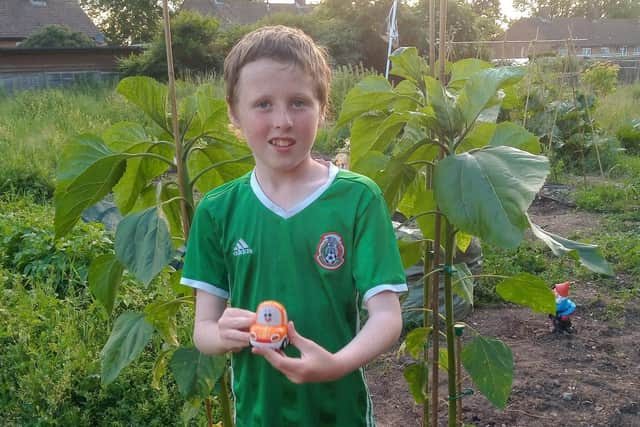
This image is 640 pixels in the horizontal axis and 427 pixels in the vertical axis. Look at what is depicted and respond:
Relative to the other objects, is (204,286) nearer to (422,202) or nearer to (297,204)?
(297,204)

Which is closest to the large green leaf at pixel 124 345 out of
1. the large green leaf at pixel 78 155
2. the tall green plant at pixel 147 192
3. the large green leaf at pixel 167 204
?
the tall green plant at pixel 147 192

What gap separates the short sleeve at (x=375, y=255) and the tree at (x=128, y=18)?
3657cm

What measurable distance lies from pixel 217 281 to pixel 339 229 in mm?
274

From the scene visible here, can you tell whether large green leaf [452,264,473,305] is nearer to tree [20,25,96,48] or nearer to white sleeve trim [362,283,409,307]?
white sleeve trim [362,283,409,307]

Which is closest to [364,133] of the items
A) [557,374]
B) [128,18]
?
[557,374]

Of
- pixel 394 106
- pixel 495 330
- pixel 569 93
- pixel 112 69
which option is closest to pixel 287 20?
pixel 112 69

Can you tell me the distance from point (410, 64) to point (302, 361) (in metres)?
0.99

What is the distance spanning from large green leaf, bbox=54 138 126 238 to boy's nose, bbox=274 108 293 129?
58cm

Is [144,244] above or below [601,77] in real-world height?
above

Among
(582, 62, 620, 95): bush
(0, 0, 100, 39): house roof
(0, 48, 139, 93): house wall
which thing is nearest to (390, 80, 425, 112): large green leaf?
(582, 62, 620, 95): bush

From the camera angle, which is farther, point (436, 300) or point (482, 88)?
point (436, 300)

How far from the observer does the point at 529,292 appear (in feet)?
5.40

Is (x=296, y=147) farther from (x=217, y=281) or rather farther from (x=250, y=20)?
(x=250, y=20)

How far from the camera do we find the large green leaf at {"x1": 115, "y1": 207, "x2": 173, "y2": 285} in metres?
1.41
